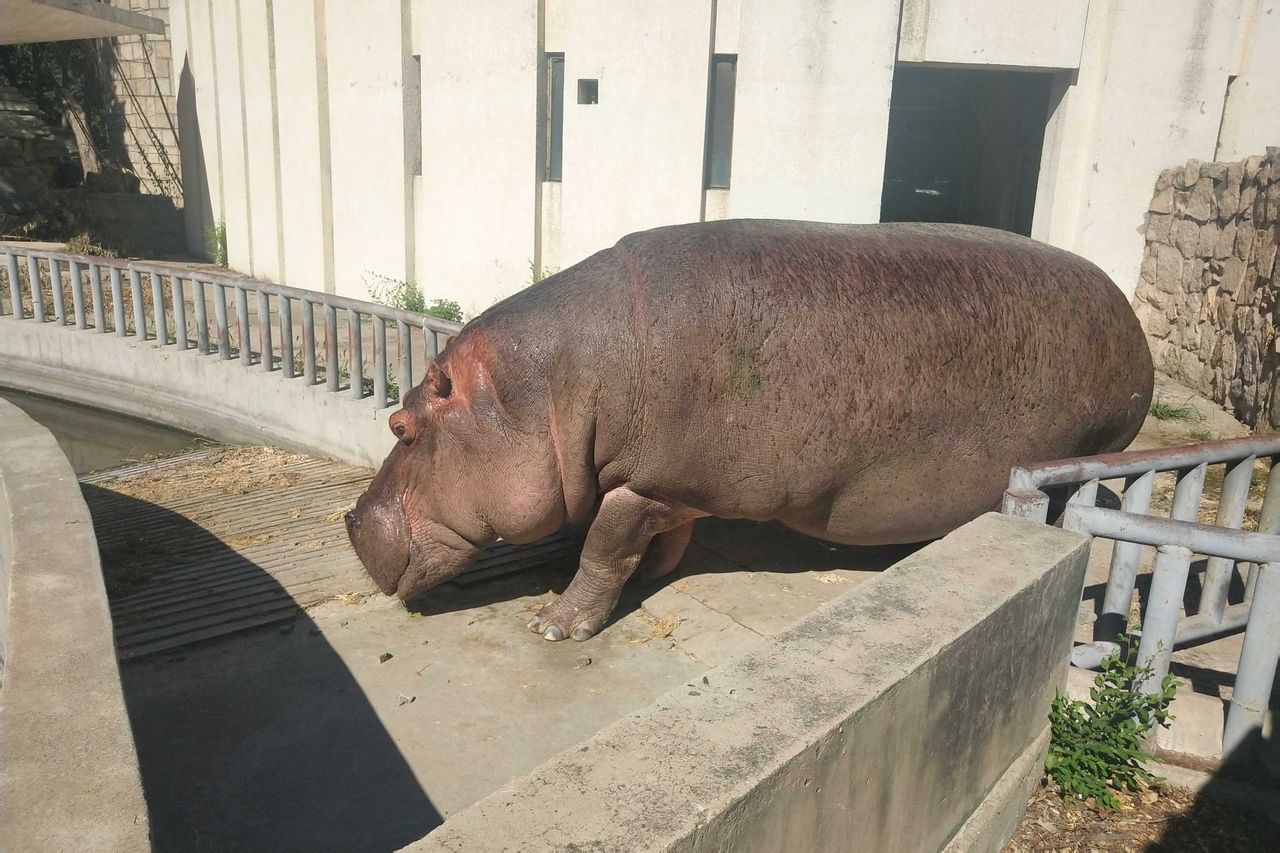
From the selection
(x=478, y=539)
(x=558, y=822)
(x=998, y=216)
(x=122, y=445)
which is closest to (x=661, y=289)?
(x=478, y=539)

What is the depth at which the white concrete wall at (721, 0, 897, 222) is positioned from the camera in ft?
30.1

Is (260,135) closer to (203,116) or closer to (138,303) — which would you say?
(203,116)

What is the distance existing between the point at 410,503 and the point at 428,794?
1585 millimetres

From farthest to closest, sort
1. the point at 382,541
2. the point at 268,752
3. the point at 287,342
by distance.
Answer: the point at 287,342
the point at 382,541
the point at 268,752

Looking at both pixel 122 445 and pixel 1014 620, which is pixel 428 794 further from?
pixel 122 445

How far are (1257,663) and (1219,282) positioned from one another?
21.0 feet

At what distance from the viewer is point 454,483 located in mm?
4543

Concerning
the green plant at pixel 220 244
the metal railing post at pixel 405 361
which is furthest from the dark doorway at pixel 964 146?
the green plant at pixel 220 244

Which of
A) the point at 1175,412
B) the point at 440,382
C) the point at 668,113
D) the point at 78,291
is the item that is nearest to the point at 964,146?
the point at 668,113

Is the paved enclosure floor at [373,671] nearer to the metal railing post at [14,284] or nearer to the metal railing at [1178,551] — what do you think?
the metal railing at [1178,551]

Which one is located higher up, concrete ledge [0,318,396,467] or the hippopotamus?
the hippopotamus

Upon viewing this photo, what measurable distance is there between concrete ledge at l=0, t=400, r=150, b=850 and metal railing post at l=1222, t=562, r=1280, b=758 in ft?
9.73

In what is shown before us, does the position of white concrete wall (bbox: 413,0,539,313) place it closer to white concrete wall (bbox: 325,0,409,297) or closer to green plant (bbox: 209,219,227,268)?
white concrete wall (bbox: 325,0,409,297)

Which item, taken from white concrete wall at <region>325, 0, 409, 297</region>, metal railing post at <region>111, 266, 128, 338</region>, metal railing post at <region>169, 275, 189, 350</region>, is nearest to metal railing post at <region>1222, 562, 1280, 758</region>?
metal railing post at <region>169, 275, 189, 350</region>
